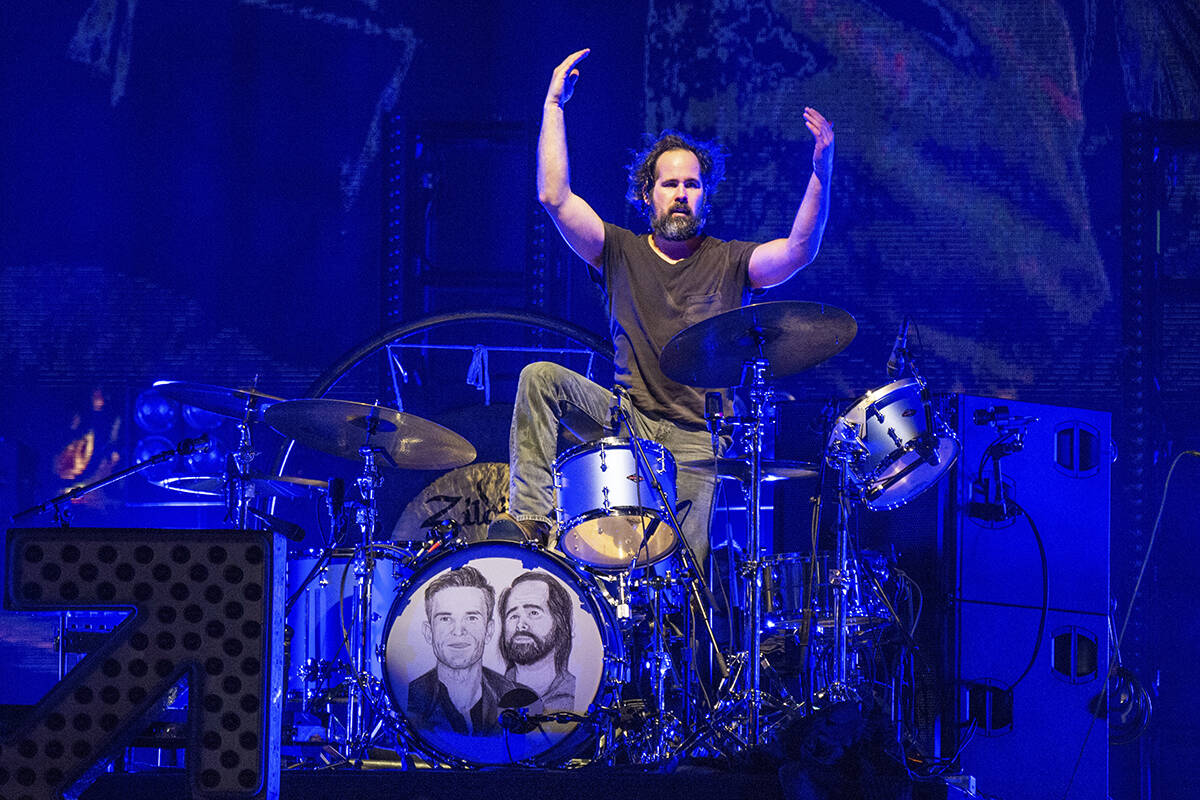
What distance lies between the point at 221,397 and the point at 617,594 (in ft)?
5.70

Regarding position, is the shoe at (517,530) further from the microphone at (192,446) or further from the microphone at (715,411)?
the microphone at (192,446)

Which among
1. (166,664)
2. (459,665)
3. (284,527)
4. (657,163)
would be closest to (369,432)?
(284,527)

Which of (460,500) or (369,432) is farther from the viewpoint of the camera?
(460,500)

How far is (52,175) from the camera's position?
6.64 m

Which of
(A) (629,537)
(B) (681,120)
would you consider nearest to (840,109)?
(B) (681,120)

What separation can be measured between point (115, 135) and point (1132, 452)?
5701mm

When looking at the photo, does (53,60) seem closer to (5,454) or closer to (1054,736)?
(5,454)

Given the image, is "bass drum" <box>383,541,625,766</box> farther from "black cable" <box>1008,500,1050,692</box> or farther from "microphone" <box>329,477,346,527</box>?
"black cable" <box>1008,500,1050,692</box>

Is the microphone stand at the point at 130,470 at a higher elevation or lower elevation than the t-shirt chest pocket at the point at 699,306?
lower

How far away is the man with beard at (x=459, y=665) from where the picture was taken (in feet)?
12.5

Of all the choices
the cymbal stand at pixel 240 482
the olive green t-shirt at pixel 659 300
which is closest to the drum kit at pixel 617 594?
the cymbal stand at pixel 240 482

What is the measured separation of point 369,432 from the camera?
452 centimetres

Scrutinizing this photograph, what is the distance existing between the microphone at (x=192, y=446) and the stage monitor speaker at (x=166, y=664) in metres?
2.21

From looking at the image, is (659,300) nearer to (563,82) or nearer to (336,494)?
(563,82)
